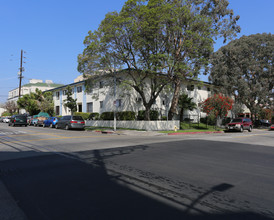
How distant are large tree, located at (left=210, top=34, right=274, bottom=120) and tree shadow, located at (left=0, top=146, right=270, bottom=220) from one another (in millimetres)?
33066

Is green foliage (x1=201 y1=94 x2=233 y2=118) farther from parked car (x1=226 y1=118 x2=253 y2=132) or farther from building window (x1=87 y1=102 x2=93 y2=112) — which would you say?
building window (x1=87 y1=102 x2=93 y2=112)

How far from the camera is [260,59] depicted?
3606cm

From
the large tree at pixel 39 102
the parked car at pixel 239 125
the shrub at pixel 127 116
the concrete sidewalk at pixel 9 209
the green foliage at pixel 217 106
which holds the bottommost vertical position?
the concrete sidewalk at pixel 9 209

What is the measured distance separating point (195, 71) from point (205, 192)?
18880 mm

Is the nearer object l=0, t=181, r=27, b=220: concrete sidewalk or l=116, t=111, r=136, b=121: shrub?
l=0, t=181, r=27, b=220: concrete sidewalk

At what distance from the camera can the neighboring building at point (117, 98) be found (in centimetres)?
3069

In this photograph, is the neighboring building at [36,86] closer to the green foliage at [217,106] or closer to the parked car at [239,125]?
the green foliage at [217,106]

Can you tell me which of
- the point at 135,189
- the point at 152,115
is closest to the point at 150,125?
the point at 152,115

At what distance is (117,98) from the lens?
31.8 metres

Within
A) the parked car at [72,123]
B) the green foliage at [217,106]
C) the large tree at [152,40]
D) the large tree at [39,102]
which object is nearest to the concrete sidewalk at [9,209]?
the large tree at [152,40]

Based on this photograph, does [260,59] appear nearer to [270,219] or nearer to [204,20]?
[204,20]

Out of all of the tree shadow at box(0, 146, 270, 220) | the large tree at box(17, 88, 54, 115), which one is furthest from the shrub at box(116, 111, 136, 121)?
the tree shadow at box(0, 146, 270, 220)

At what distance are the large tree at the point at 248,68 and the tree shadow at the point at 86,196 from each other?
108ft

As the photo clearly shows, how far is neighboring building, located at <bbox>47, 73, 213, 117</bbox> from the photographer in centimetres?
3069
